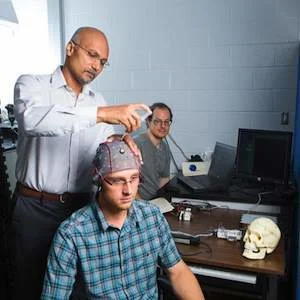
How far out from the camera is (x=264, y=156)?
7.54ft

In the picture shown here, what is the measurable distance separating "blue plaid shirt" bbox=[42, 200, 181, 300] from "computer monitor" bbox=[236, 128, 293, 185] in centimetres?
106

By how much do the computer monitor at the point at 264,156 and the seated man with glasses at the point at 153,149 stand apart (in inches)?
23.3

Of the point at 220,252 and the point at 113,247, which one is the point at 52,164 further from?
the point at 220,252

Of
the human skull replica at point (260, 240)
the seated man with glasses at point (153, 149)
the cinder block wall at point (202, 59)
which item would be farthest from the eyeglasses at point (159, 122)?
the human skull replica at point (260, 240)

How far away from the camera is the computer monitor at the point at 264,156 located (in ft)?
7.24

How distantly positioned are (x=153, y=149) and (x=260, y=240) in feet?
4.22

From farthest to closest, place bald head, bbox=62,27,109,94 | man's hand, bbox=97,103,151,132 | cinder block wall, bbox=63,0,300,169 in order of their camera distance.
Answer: cinder block wall, bbox=63,0,300,169
bald head, bbox=62,27,109,94
man's hand, bbox=97,103,151,132

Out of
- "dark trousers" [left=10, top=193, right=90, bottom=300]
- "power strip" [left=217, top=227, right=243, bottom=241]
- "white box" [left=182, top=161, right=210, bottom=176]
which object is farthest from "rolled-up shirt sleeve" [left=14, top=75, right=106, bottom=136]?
"white box" [left=182, top=161, right=210, bottom=176]

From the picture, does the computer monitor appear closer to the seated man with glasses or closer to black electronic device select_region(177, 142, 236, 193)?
black electronic device select_region(177, 142, 236, 193)

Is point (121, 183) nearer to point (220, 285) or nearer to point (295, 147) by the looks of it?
point (220, 285)

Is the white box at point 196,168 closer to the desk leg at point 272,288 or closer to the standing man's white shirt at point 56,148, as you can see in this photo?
the standing man's white shirt at point 56,148

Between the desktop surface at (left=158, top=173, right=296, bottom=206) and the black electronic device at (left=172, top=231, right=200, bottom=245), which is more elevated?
the desktop surface at (left=158, top=173, right=296, bottom=206)

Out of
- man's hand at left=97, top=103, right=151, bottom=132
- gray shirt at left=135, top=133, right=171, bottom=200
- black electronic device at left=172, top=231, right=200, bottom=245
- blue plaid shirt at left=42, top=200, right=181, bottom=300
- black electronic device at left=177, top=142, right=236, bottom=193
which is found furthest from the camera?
gray shirt at left=135, top=133, right=171, bottom=200

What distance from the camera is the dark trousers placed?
5.22 feet
